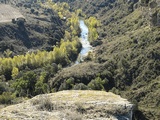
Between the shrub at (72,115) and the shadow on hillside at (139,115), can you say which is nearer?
the shrub at (72,115)

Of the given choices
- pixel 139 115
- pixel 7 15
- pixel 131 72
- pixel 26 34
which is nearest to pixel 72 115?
pixel 139 115

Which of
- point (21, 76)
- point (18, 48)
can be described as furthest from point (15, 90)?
point (18, 48)

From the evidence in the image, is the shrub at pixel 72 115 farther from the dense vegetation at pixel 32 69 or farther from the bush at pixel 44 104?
the dense vegetation at pixel 32 69

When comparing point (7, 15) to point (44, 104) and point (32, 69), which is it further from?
point (44, 104)

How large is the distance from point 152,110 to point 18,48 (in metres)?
89.1

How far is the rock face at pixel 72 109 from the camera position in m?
23.8

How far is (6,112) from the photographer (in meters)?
24.3

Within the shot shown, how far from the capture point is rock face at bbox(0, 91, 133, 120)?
938 inches

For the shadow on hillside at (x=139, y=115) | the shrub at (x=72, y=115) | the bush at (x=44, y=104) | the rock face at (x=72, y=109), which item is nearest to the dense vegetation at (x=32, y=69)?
the shadow on hillside at (x=139, y=115)

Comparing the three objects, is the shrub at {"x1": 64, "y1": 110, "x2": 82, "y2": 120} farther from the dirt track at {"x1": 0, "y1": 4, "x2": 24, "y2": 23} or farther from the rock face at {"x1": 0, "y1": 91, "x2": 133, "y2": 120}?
the dirt track at {"x1": 0, "y1": 4, "x2": 24, "y2": 23}

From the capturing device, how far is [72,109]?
25172 mm

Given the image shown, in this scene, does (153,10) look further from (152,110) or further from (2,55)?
(2,55)

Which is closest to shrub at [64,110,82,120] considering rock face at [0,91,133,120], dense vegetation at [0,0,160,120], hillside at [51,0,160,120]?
rock face at [0,91,133,120]

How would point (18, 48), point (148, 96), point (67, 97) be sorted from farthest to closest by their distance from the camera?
point (18, 48) → point (148, 96) → point (67, 97)
